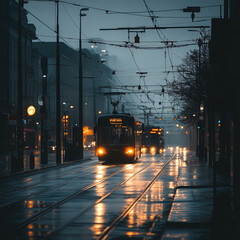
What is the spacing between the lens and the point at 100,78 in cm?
15100

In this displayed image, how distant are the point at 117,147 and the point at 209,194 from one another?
25013 millimetres

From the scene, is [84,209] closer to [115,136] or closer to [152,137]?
[115,136]

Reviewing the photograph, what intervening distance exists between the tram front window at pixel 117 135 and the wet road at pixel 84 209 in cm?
1838

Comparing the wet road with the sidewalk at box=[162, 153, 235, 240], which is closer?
the sidewalk at box=[162, 153, 235, 240]

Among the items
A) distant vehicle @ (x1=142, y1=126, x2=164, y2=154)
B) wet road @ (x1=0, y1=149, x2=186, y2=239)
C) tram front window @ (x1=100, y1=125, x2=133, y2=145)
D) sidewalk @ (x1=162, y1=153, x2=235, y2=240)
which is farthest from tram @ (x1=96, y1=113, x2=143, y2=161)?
distant vehicle @ (x1=142, y1=126, x2=164, y2=154)

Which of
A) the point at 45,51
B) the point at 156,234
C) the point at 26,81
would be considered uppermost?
the point at 45,51

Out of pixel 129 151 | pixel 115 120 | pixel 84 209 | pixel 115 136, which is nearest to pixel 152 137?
pixel 129 151

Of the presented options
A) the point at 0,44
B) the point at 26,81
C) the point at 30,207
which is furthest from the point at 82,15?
the point at 30,207

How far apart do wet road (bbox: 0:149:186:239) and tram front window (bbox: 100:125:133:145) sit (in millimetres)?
18384

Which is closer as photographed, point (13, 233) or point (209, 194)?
point (13, 233)

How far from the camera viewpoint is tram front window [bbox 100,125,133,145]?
43031 millimetres

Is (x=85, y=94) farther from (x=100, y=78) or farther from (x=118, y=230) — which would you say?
(x=118, y=230)

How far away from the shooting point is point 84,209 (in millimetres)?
15266

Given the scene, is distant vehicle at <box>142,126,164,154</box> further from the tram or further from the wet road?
the wet road
